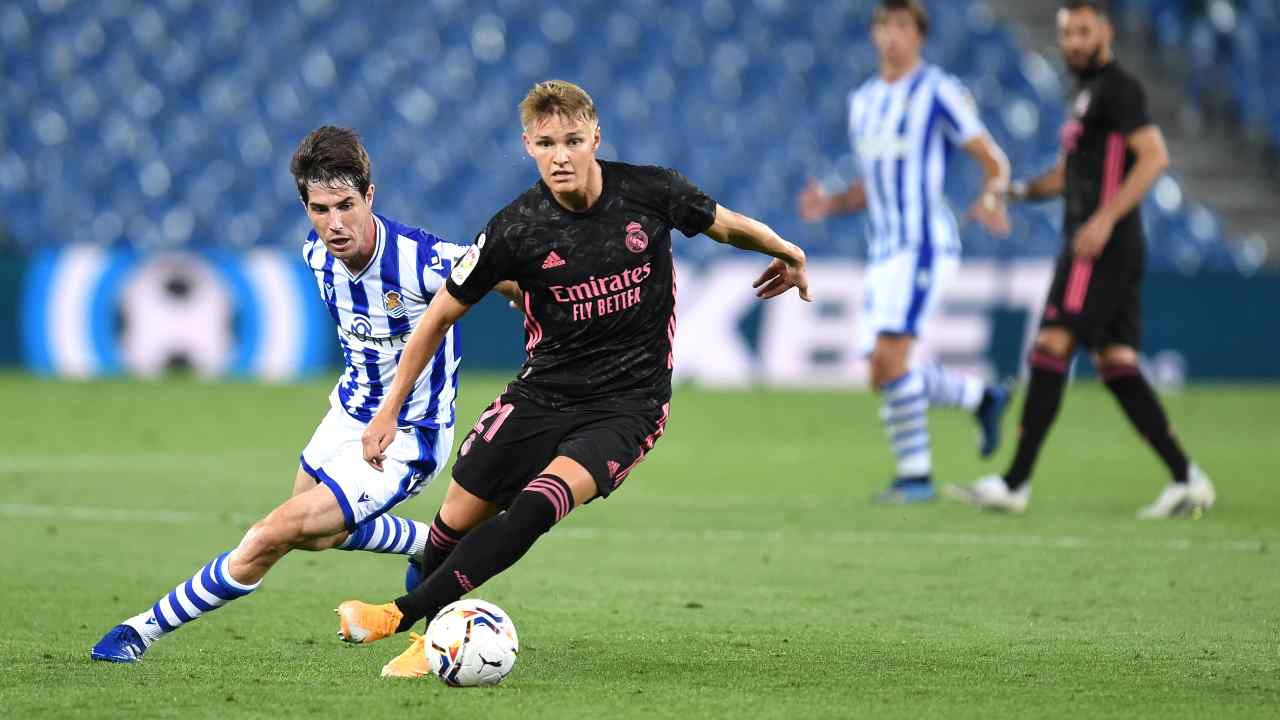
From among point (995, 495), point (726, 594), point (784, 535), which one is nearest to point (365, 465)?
point (726, 594)

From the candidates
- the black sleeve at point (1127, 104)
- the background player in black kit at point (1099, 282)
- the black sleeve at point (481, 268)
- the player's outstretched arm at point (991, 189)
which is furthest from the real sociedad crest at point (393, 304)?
the black sleeve at point (1127, 104)

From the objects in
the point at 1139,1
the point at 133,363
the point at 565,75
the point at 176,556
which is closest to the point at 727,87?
the point at 565,75

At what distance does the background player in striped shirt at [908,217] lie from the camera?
8.59m

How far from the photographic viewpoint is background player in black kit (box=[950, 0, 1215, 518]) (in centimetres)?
793

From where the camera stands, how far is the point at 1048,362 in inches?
317

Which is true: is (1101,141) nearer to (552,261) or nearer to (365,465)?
(552,261)

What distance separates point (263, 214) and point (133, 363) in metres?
2.54

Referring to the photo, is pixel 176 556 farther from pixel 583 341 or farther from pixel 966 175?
pixel 966 175

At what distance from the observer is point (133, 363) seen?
16.1 meters

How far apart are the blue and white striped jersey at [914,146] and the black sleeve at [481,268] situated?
435 cm

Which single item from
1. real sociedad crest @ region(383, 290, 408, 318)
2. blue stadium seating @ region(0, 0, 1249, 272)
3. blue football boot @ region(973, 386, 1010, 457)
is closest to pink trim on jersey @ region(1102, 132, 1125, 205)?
blue football boot @ region(973, 386, 1010, 457)

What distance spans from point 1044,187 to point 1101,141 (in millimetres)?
445

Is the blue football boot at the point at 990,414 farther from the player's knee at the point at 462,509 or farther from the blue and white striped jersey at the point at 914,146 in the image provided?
the player's knee at the point at 462,509

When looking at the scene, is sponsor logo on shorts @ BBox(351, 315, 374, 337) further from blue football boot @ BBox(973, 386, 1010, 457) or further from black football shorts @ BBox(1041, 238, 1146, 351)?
blue football boot @ BBox(973, 386, 1010, 457)
